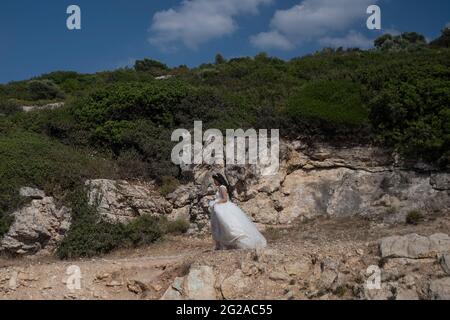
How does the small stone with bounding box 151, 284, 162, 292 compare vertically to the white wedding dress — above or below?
below

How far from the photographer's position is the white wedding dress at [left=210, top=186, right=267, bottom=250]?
10.1 metres

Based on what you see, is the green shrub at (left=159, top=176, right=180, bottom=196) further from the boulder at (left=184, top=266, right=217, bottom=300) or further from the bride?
the boulder at (left=184, top=266, right=217, bottom=300)

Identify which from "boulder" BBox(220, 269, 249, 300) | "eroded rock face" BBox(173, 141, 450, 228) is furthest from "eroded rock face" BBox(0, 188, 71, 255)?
"boulder" BBox(220, 269, 249, 300)

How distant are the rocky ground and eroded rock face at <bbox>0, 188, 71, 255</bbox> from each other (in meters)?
2.43

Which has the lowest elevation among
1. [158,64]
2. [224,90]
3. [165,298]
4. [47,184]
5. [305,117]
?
[165,298]

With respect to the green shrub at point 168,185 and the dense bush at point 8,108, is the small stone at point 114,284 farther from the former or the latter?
the dense bush at point 8,108

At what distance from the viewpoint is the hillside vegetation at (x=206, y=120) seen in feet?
47.6

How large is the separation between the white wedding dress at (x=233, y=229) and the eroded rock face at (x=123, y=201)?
4.60m

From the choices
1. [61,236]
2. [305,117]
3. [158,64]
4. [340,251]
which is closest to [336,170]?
[305,117]

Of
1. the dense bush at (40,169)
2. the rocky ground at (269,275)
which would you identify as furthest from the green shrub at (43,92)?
the rocky ground at (269,275)

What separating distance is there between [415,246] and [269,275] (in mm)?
2339

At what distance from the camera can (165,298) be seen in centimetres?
883
